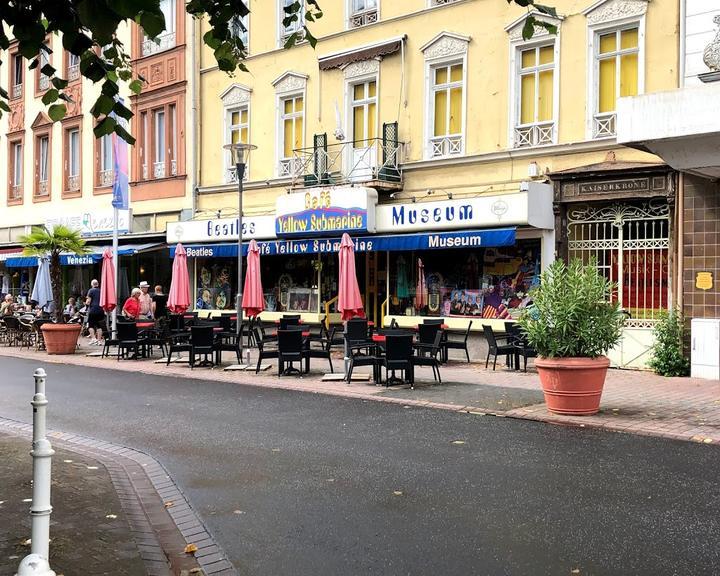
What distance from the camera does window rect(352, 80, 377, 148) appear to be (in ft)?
65.5

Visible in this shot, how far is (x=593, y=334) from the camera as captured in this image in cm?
966

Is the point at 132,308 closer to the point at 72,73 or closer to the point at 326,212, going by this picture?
the point at 326,212

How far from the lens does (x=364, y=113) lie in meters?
20.2

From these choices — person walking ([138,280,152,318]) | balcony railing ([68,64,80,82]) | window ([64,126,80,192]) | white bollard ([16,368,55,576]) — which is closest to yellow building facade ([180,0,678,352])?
person walking ([138,280,152,318])

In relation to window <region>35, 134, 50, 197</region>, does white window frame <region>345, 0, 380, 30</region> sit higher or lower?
higher

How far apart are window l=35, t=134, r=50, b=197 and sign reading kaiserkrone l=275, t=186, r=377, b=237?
47.1 ft

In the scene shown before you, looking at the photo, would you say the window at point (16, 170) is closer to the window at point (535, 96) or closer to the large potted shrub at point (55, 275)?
the large potted shrub at point (55, 275)

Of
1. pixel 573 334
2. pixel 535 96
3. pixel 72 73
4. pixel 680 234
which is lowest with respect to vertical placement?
pixel 573 334

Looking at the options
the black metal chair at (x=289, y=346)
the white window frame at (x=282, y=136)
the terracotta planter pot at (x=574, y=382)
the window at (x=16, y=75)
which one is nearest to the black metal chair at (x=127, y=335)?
the black metal chair at (x=289, y=346)

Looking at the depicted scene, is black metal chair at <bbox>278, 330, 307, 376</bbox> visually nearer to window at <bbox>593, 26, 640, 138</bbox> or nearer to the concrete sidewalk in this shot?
the concrete sidewalk

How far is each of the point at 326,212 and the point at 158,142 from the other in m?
9.11

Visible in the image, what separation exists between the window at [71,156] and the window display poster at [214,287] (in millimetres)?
8021

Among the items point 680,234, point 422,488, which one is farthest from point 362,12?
point 422,488

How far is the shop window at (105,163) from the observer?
27438mm
